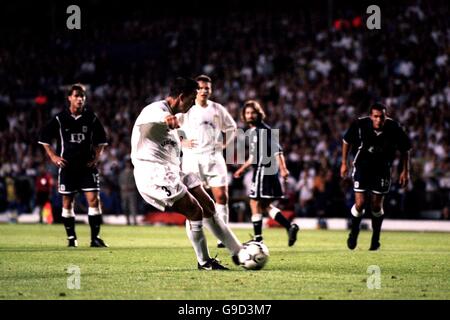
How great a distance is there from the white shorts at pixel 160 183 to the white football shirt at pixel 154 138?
0.09m

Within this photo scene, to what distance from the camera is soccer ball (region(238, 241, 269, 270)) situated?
1097cm

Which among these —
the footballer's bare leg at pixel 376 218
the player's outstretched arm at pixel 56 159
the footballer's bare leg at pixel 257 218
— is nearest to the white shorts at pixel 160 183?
the player's outstretched arm at pixel 56 159

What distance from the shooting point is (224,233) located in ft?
36.3

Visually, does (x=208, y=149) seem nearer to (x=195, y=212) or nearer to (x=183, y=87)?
(x=195, y=212)

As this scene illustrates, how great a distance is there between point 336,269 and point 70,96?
250 inches

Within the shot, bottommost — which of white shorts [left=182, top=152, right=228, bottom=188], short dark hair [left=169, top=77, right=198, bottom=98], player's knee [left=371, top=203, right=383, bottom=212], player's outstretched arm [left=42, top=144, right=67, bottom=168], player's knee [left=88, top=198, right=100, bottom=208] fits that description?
player's knee [left=371, top=203, right=383, bottom=212]

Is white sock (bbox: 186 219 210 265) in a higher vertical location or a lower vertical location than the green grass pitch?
higher

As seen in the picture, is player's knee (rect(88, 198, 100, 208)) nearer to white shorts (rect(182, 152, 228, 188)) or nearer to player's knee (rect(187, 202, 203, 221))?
white shorts (rect(182, 152, 228, 188))

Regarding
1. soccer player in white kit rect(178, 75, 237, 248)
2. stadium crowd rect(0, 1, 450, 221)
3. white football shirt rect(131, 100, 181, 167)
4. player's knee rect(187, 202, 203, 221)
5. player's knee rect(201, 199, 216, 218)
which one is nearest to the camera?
white football shirt rect(131, 100, 181, 167)

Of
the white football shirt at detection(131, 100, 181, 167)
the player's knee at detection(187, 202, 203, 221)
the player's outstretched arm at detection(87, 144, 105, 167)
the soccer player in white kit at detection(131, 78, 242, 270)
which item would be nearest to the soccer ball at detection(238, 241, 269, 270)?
the soccer player in white kit at detection(131, 78, 242, 270)

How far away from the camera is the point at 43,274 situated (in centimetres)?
1088

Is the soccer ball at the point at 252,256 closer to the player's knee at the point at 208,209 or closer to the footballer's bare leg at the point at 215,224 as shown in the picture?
the footballer's bare leg at the point at 215,224

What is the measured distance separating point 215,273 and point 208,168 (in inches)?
220
